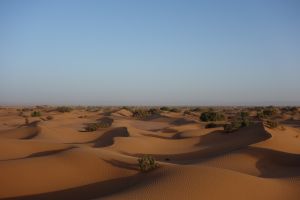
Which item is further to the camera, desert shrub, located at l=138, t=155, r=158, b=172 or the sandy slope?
desert shrub, located at l=138, t=155, r=158, b=172

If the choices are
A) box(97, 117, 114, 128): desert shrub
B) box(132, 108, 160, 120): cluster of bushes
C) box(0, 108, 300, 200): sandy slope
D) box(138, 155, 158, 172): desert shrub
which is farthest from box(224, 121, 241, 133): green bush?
box(132, 108, 160, 120): cluster of bushes

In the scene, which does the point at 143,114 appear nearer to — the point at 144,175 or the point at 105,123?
the point at 105,123

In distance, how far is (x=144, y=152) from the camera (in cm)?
1571

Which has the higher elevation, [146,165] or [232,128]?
[232,128]

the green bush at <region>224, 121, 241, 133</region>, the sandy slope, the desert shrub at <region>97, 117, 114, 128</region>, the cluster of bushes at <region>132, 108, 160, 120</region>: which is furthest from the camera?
the cluster of bushes at <region>132, 108, 160, 120</region>

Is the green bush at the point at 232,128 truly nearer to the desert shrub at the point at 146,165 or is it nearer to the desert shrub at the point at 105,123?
the desert shrub at the point at 105,123

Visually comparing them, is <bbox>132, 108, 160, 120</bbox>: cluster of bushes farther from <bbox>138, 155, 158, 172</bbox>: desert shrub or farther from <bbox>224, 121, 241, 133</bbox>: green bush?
<bbox>138, 155, 158, 172</bbox>: desert shrub

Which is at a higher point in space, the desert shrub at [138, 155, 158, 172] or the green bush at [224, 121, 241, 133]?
the green bush at [224, 121, 241, 133]

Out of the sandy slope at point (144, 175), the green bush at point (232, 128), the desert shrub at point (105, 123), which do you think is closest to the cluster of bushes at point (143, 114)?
the desert shrub at point (105, 123)

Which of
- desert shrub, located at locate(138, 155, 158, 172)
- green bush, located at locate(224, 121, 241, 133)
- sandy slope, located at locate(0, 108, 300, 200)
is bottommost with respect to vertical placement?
sandy slope, located at locate(0, 108, 300, 200)

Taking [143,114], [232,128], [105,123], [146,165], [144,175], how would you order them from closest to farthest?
1. [144,175]
2. [146,165]
3. [232,128]
4. [105,123]
5. [143,114]

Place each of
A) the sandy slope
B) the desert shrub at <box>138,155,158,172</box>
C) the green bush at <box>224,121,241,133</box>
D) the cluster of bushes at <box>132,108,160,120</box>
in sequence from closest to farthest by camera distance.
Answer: the sandy slope, the desert shrub at <box>138,155,158,172</box>, the green bush at <box>224,121,241,133</box>, the cluster of bushes at <box>132,108,160,120</box>

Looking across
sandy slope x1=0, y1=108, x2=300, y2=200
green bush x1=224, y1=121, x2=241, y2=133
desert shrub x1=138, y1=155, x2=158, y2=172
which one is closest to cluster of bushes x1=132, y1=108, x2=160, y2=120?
green bush x1=224, y1=121, x2=241, y2=133

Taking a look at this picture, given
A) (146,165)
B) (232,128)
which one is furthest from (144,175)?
(232,128)
